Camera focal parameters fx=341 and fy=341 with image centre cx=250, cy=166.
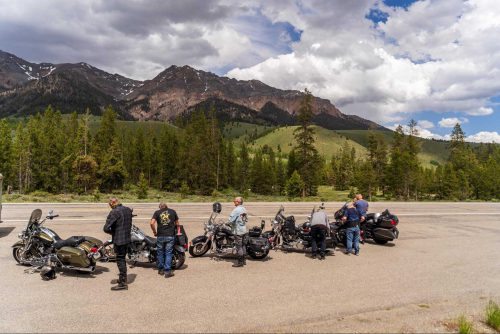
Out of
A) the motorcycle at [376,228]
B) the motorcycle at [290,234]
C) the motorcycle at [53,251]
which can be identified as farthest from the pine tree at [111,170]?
the motorcycle at [376,228]

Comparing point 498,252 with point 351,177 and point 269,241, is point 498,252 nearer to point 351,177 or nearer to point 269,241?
point 269,241

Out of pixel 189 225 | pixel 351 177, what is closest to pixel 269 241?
pixel 189 225

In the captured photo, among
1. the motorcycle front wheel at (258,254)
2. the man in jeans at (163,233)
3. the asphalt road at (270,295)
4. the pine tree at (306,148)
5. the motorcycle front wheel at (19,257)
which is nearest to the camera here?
the asphalt road at (270,295)

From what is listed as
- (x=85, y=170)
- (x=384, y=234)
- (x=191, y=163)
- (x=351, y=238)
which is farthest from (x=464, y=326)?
(x=85, y=170)

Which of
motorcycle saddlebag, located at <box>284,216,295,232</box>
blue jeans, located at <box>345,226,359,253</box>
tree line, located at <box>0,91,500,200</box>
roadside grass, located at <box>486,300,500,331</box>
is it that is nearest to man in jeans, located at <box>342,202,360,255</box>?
blue jeans, located at <box>345,226,359,253</box>

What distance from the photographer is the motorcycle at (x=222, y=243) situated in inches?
463

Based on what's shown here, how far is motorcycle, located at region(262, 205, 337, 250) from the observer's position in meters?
13.0

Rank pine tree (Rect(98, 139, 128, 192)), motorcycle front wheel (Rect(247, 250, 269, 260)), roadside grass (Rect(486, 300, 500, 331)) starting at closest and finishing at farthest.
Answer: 1. roadside grass (Rect(486, 300, 500, 331))
2. motorcycle front wheel (Rect(247, 250, 269, 260))
3. pine tree (Rect(98, 139, 128, 192))

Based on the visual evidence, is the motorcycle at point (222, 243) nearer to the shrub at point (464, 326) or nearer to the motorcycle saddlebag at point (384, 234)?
the motorcycle saddlebag at point (384, 234)

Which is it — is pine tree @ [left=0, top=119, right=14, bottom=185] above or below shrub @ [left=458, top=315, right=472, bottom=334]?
above

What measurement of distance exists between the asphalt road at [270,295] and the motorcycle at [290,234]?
49 centimetres

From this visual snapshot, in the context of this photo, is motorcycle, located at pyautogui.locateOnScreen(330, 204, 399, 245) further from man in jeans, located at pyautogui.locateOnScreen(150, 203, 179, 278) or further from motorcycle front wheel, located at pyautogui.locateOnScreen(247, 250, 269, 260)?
man in jeans, located at pyautogui.locateOnScreen(150, 203, 179, 278)

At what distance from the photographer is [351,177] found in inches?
5064

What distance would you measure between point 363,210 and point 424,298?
6221 millimetres
